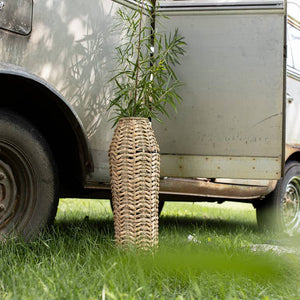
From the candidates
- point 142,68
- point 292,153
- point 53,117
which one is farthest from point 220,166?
point 292,153

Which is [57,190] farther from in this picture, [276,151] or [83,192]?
[276,151]

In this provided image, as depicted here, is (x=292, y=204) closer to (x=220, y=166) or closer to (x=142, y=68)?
(x=220, y=166)

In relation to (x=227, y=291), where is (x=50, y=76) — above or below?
above

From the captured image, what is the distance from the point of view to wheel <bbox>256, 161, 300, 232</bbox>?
4699mm

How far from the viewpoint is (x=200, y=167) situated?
3.34m

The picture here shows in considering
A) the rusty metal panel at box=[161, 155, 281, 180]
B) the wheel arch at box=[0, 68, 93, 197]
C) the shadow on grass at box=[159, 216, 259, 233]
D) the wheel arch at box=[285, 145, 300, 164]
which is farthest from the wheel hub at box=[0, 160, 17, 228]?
the wheel arch at box=[285, 145, 300, 164]

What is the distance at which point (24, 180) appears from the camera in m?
2.69

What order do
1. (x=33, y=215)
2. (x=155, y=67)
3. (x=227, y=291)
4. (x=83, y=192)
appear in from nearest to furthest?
(x=227, y=291) < (x=33, y=215) < (x=155, y=67) < (x=83, y=192)

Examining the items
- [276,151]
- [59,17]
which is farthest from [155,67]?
[276,151]

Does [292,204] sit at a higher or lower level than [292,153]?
lower

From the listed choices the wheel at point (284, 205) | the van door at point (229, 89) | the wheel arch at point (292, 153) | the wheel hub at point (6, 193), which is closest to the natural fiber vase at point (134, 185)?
the wheel hub at point (6, 193)

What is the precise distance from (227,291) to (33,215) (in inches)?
50.3

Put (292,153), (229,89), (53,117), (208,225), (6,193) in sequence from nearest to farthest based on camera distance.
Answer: (6,193) → (53,117) → (229,89) → (292,153) → (208,225)

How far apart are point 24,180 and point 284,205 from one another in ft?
10.2
